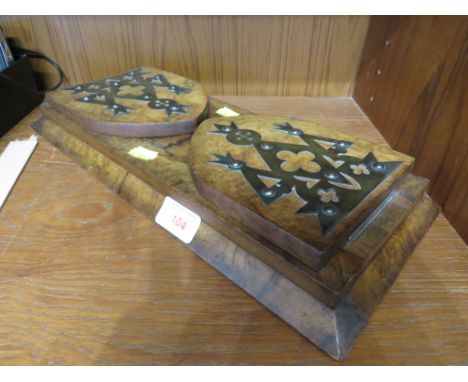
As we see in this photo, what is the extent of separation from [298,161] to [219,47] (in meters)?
0.62

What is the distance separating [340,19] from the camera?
95cm

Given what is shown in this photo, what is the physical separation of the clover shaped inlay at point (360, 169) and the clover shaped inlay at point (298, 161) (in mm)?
52

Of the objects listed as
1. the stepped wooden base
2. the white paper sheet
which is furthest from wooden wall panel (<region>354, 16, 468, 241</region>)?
the white paper sheet

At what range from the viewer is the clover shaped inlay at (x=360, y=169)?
20.2 inches

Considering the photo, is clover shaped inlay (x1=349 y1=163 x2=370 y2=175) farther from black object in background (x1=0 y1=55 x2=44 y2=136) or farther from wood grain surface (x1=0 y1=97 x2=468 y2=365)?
black object in background (x1=0 y1=55 x2=44 y2=136)

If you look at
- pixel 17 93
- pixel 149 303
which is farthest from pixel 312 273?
pixel 17 93

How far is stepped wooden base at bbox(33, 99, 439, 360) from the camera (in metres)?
0.45

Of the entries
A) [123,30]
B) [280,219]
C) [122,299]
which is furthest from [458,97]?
[123,30]

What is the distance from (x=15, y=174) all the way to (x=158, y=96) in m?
0.36

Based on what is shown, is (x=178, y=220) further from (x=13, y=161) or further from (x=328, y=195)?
(x=13, y=161)

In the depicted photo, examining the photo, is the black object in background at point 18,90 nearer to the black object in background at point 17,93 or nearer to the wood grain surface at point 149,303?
the black object in background at point 17,93

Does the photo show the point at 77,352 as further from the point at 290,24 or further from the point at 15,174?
the point at 290,24

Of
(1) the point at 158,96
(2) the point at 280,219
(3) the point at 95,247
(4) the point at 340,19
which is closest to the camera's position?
(2) the point at 280,219

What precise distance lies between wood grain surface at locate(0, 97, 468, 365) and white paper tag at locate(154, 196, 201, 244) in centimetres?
2
